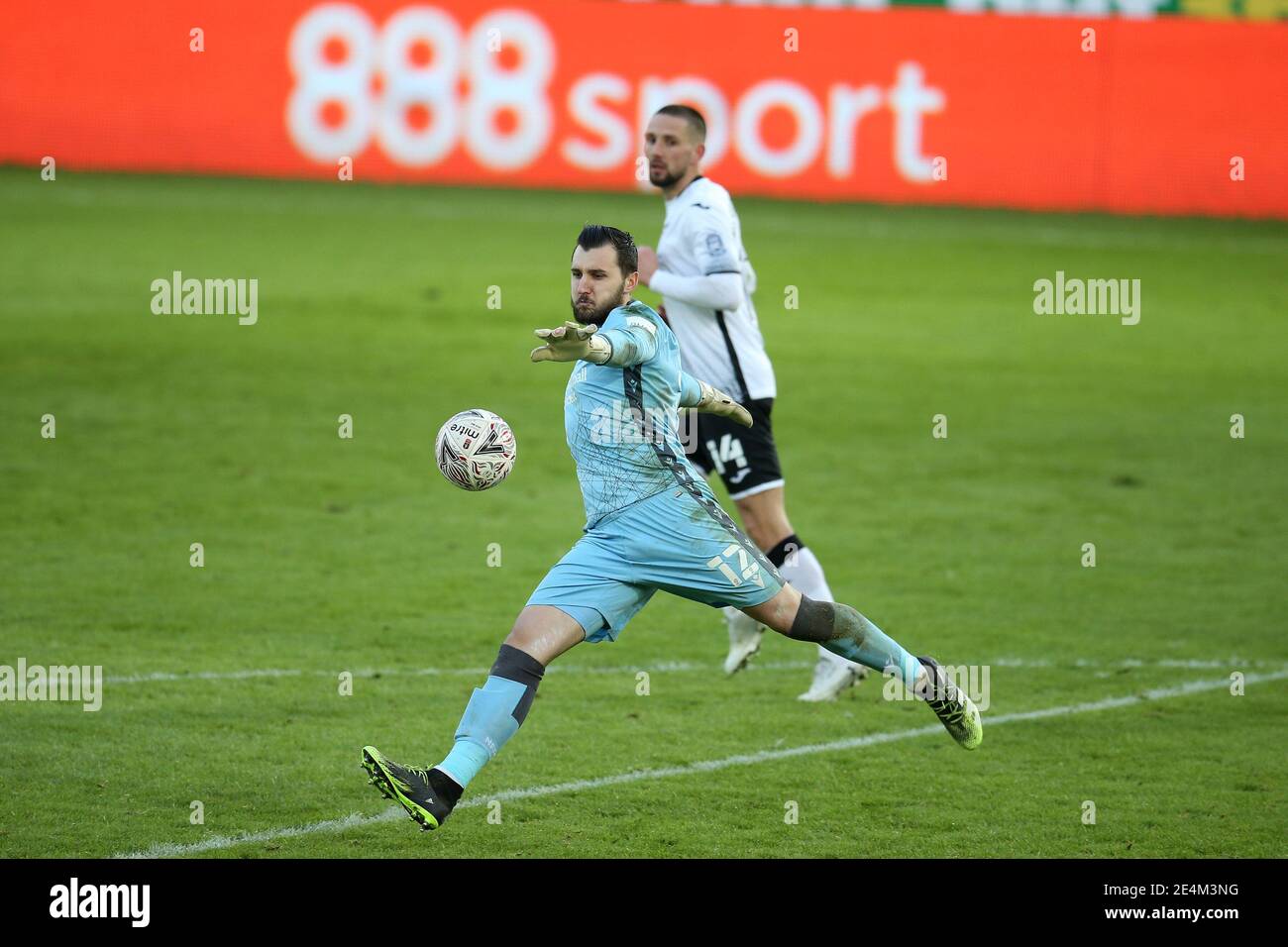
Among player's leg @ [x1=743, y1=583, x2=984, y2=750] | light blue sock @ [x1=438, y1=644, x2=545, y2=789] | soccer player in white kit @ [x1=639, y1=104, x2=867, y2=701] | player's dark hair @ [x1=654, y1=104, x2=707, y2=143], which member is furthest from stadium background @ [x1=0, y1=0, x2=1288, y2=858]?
player's dark hair @ [x1=654, y1=104, x2=707, y2=143]

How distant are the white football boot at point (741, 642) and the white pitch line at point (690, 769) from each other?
104 cm

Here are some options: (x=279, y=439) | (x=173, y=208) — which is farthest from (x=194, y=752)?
(x=173, y=208)

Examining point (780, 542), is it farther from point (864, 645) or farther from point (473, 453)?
point (473, 453)

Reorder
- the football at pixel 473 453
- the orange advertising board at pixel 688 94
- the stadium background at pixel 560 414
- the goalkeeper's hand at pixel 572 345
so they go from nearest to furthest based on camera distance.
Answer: the goalkeeper's hand at pixel 572 345 → the football at pixel 473 453 → the stadium background at pixel 560 414 → the orange advertising board at pixel 688 94

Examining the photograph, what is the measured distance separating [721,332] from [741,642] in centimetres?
160

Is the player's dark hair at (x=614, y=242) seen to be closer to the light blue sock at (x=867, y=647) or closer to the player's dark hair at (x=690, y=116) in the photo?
the light blue sock at (x=867, y=647)

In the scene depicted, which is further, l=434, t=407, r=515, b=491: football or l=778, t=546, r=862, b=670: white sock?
l=778, t=546, r=862, b=670: white sock

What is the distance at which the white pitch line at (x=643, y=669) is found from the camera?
8727 mm

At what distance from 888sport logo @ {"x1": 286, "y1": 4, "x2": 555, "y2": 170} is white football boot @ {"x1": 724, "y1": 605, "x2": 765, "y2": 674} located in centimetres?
2362

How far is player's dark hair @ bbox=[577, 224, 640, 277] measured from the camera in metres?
6.65

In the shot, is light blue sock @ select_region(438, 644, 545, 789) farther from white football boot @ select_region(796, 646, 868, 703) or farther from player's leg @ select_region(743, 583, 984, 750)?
white football boot @ select_region(796, 646, 868, 703)

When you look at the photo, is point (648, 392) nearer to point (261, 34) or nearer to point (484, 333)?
point (484, 333)

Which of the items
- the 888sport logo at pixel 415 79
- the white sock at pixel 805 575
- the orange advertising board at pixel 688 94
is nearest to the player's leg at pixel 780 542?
the white sock at pixel 805 575

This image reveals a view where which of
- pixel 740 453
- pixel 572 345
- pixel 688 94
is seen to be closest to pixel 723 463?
pixel 740 453
